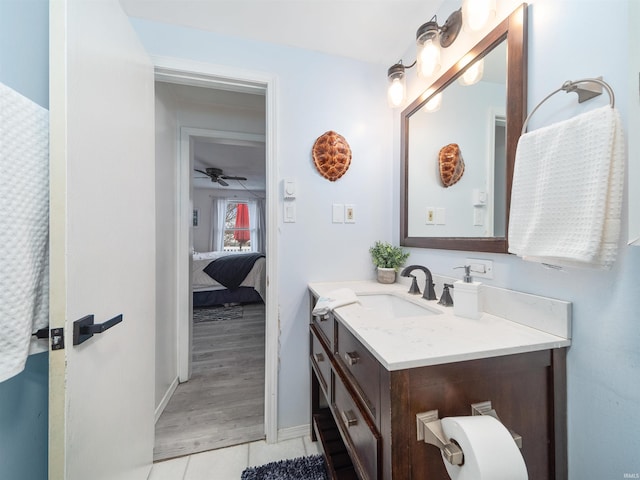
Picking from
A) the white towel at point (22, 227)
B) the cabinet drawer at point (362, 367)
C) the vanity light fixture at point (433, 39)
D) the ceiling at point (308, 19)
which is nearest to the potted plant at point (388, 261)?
the cabinet drawer at point (362, 367)

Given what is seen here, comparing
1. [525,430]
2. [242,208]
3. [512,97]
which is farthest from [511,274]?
[242,208]

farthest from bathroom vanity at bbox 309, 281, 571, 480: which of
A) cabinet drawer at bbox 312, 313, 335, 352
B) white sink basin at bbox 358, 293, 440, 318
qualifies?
white sink basin at bbox 358, 293, 440, 318

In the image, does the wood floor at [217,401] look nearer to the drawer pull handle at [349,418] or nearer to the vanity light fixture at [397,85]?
the drawer pull handle at [349,418]

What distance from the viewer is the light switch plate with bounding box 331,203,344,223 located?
154 centimetres

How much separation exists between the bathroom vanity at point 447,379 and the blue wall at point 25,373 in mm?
954

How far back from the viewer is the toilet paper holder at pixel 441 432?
542 millimetres

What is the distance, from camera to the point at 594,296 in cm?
67

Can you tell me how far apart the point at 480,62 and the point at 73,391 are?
183 cm

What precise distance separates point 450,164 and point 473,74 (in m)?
0.37

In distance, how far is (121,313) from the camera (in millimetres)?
981

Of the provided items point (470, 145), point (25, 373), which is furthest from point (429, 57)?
point (25, 373)

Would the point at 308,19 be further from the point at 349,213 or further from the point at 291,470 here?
the point at 291,470

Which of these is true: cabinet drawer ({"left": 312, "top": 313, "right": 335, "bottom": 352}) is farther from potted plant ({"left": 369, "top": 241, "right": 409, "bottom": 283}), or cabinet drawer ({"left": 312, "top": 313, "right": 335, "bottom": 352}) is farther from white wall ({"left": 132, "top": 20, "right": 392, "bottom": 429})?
potted plant ({"left": 369, "top": 241, "right": 409, "bottom": 283})

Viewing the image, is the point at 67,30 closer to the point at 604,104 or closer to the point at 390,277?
the point at 604,104
